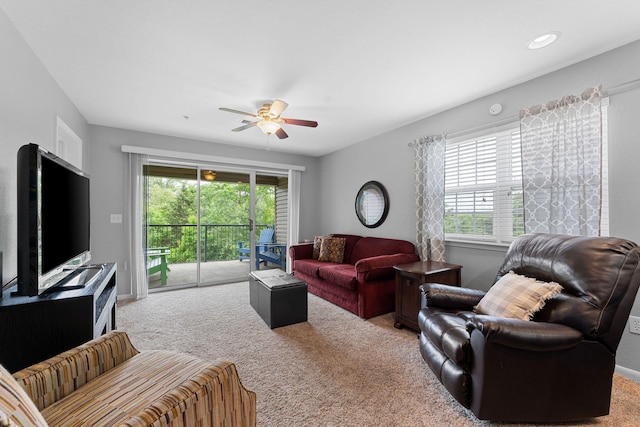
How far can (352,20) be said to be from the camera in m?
1.73

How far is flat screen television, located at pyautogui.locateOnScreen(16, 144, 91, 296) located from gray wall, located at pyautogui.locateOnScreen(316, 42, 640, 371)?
344 centimetres

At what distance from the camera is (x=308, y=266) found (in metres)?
4.02

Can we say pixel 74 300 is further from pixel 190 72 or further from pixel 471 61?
pixel 471 61

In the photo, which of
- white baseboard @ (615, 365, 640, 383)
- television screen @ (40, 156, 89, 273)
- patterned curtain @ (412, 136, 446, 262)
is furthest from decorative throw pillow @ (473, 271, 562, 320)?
television screen @ (40, 156, 89, 273)

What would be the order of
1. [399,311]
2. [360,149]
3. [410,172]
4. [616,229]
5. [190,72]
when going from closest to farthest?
1. [616,229]
2. [190,72]
3. [399,311]
4. [410,172]
5. [360,149]

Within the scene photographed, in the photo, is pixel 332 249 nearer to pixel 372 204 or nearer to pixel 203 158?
pixel 372 204

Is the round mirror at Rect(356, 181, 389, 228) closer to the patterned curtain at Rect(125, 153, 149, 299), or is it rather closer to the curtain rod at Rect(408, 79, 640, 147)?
the curtain rod at Rect(408, 79, 640, 147)

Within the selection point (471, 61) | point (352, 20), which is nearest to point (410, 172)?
point (471, 61)

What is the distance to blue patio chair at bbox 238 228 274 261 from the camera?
4863mm

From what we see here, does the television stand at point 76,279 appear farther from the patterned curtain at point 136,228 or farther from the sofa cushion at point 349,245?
the sofa cushion at point 349,245

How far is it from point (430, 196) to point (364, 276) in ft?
4.09

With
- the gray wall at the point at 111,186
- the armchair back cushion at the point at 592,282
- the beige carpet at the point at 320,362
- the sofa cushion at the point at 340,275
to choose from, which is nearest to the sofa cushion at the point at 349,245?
the sofa cushion at the point at 340,275

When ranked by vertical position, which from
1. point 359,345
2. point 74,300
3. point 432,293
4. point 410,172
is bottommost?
point 359,345

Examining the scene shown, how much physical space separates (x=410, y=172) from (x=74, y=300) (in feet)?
11.4
